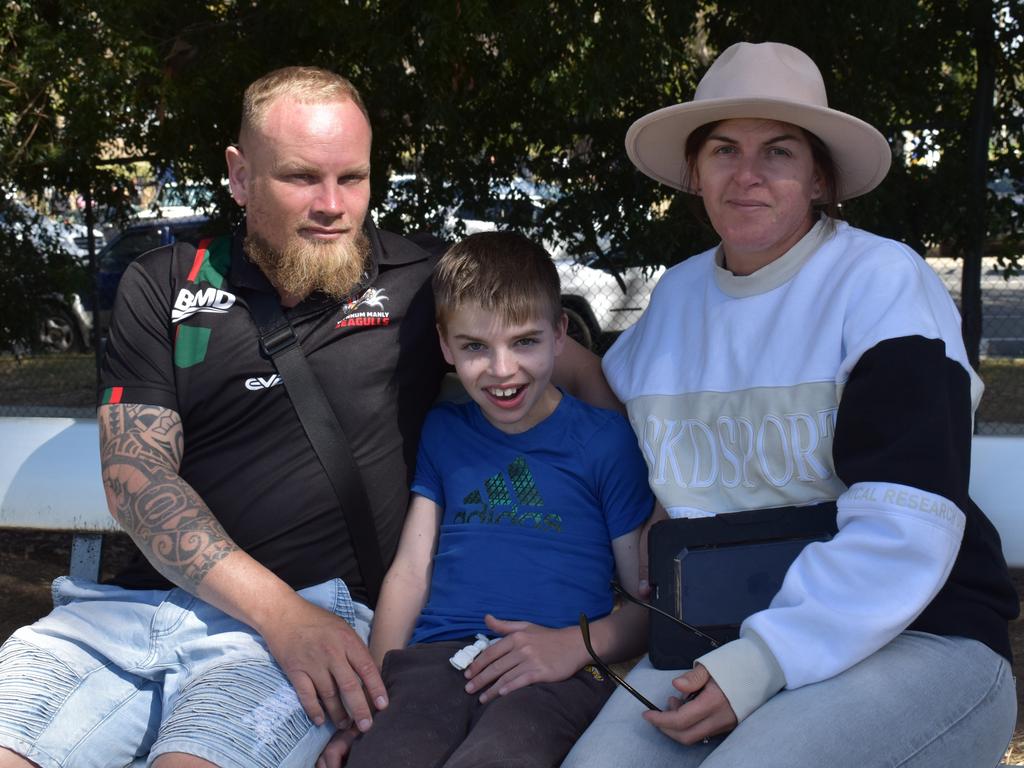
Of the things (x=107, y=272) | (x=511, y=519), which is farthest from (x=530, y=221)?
(x=107, y=272)

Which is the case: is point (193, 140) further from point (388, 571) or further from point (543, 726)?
point (543, 726)

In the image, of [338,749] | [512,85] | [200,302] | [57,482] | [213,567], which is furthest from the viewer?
[512,85]

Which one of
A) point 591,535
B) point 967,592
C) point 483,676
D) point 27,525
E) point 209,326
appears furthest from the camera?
point 27,525

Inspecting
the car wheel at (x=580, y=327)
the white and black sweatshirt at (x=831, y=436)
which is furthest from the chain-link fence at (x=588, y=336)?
the white and black sweatshirt at (x=831, y=436)

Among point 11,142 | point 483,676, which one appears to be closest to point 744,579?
point 483,676

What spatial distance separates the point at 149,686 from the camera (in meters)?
2.76

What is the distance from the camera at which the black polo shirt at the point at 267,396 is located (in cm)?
288

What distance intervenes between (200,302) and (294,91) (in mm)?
554

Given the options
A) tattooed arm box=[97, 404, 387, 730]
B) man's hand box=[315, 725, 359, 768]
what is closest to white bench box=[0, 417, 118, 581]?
tattooed arm box=[97, 404, 387, 730]

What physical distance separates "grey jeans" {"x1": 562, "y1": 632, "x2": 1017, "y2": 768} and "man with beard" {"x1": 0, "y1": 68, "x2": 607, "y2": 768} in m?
0.66

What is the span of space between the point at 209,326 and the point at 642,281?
3686 millimetres

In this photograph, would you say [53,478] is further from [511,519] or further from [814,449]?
[814,449]

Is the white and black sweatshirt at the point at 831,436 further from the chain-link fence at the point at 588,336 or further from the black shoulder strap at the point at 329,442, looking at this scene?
the chain-link fence at the point at 588,336

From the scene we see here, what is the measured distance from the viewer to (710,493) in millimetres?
2561
